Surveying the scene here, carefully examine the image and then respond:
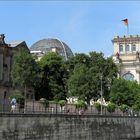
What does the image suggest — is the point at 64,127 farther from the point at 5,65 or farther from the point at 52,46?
the point at 52,46

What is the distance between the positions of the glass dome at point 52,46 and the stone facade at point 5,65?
5734cm

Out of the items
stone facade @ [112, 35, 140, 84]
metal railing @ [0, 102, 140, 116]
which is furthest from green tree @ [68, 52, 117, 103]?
stone facade @ [112, 35, 140, 84]

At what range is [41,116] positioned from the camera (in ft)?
131

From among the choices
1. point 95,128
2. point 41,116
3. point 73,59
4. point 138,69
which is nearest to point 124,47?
point 138,69

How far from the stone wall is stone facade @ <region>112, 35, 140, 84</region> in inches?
2812

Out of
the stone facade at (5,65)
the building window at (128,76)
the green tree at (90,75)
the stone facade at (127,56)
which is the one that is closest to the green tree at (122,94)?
the green tree at (90,75)

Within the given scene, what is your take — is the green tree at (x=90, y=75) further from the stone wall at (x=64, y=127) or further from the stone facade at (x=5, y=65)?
the stone wall at (x=64, y=127)

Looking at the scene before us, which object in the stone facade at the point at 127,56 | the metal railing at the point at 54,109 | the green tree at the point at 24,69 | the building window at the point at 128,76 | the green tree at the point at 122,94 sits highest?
the stone facade at the point at 127,56

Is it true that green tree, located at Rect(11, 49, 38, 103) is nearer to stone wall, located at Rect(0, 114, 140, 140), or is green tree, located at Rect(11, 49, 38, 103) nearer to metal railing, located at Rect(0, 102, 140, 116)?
metal railing, located at Rect(0, 102, 140, 116)

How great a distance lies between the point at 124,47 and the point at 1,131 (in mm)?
114836

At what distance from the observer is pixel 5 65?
3086 inches

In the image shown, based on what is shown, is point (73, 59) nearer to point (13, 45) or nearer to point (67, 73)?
point (67, 73)

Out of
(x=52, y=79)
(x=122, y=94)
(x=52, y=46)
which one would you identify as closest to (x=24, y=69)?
(x=52, y=79)

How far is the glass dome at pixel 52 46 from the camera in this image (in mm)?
138738
